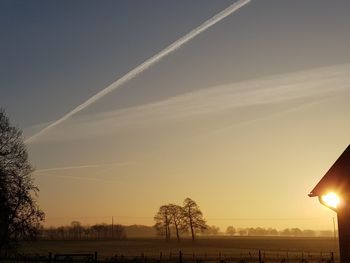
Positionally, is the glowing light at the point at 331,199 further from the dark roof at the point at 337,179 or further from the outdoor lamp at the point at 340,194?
the dark roof at the point at 337,179

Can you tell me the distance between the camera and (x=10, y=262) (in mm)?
39719

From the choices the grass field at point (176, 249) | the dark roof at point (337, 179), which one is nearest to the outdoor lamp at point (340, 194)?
the dark roof at point (337, 179)

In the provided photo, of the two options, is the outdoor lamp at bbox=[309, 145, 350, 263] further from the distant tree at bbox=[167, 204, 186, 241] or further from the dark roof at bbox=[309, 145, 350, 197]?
the distant tree at bbox=[167, 204, 186, 241]

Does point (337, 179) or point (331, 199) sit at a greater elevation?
point (337, 179)

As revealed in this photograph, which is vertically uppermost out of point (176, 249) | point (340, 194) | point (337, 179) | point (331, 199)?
point (337, 179)

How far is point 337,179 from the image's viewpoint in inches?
659

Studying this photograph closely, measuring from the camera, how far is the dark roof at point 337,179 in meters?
16.5

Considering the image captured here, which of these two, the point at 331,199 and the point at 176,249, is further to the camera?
the point at 176,249

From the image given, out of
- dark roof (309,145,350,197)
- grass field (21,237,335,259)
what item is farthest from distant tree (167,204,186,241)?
dark roof (309,145,350,197)

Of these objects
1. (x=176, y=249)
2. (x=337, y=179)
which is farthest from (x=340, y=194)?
(x=176, y=249)

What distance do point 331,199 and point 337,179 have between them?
67cm

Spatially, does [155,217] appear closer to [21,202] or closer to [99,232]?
[99,232]

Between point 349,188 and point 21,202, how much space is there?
2907 cm

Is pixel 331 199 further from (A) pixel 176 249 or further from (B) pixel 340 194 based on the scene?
(A) pixel 176 249
